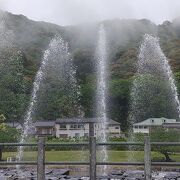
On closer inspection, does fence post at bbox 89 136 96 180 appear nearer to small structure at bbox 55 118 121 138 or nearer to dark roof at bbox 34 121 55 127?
small structure at bbox 55 118 121 138

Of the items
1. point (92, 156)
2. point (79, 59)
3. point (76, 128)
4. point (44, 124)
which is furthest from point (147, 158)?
point (79, 59)

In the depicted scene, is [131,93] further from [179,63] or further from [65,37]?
[65,37]

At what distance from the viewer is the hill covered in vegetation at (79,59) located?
65812 mm

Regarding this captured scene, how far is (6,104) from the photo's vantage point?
54969 mm

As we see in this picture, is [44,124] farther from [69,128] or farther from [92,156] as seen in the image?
[92,156]

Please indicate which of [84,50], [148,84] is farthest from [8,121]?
[84,50]

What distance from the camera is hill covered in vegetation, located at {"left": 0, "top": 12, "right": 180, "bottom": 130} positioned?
2591 inches

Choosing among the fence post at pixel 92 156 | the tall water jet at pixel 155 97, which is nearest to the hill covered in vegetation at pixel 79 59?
the tall water jet at pixel 155 97

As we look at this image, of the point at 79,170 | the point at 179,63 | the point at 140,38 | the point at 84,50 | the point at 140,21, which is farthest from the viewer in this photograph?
the point at 140,21

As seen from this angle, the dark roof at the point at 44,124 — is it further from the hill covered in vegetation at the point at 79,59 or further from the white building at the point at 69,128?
the hill covered in vegetation at the point at 79,59

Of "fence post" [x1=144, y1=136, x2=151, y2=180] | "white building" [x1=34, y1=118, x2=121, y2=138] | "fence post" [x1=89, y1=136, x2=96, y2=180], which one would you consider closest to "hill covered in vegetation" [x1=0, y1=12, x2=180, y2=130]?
"white building" [x1=34, y1=118, x2=121, y2=138]

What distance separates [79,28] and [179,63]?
148 feet

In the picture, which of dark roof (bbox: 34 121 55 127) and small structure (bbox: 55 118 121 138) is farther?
dark roof (bbox: 34 121 55 127)

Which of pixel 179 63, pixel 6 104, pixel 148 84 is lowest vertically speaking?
pixel 6 104
